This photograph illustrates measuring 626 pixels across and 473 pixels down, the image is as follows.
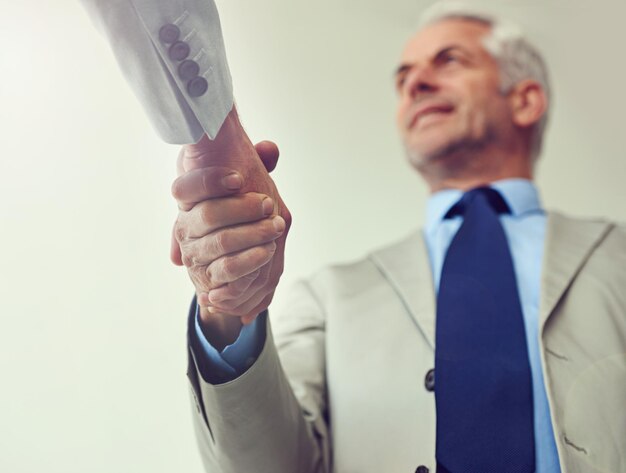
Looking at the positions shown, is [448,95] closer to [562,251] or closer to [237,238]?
[562,251]

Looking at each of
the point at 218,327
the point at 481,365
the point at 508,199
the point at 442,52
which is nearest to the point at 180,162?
the point at 218,327

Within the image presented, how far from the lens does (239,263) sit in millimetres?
353

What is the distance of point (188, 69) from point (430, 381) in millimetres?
351

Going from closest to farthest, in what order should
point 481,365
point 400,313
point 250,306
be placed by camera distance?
point 250,306 < point 481,365 < point 400,313

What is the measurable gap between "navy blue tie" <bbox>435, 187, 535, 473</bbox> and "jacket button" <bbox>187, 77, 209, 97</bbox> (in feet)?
1.01

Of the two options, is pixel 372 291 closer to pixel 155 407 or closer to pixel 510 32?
pixel 155 407

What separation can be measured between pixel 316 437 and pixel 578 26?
3.11ft

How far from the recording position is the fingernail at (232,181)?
334 millimetres

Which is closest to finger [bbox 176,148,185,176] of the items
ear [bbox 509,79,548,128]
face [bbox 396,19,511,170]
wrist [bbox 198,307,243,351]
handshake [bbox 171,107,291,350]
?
handshake [bbox 171,107,291,350]

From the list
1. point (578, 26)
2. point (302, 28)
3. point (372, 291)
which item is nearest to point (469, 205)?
point (372, 291)

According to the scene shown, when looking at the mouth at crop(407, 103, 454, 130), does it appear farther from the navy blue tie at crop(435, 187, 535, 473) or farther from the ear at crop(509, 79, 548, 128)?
the navy blue tie at crop(435, 187, 535, 473)

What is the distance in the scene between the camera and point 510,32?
37.4 inches

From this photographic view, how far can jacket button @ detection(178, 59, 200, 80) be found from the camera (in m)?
0.30

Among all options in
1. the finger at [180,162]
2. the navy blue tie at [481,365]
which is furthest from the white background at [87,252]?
the navy blue tie at [481,365]
